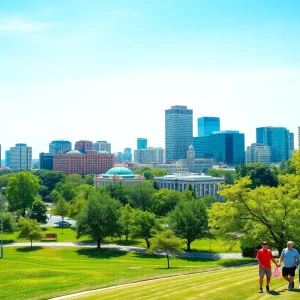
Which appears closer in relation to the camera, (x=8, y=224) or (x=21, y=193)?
(x=8, y=224)

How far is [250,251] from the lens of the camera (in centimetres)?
5306

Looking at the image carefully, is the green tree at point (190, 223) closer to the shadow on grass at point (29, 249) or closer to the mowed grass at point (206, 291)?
the shadow on grass at point (29, 249)

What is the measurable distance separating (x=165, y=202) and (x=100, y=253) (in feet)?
133

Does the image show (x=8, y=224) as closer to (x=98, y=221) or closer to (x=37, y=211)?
(x=98, y=221)

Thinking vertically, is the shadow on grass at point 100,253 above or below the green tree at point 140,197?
below

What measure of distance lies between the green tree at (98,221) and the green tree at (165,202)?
32.2 m

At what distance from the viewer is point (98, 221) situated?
210ft

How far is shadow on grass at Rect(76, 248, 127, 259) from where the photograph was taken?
5609cm

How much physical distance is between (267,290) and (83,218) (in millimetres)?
47655

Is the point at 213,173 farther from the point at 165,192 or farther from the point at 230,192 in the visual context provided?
the point at 230,192

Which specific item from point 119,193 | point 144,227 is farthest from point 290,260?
point 119,193

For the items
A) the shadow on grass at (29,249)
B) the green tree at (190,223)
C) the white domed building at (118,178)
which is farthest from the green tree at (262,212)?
the white domed building at (118,178)

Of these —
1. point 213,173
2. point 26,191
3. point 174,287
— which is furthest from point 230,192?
point 213,173

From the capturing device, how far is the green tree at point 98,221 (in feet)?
208
